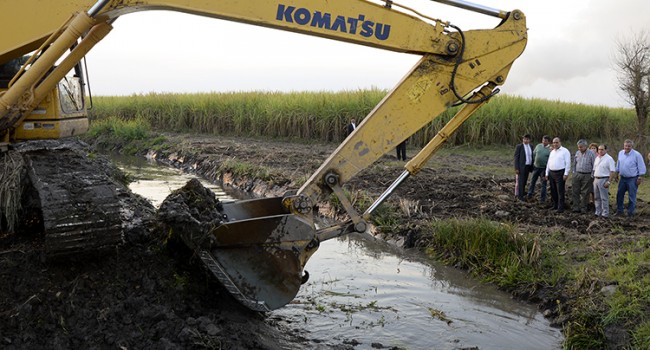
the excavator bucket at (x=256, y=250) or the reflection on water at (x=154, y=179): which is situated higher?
the excavator bucket at (x=256, y=250)

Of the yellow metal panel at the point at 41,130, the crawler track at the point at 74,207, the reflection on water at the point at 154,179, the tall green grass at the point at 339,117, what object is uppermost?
the tall green grass at the point at 339,117

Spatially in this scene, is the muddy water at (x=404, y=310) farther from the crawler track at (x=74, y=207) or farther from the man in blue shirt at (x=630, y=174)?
the man in blue shirt at (x=630, y=174)

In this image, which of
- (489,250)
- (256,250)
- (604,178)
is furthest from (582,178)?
(256,250)

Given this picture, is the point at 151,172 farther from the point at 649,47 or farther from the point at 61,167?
the point at 649,47

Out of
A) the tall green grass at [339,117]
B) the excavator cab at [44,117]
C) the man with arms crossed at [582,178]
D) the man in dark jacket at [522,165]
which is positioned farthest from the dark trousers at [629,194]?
the excavator cab at [44,117]

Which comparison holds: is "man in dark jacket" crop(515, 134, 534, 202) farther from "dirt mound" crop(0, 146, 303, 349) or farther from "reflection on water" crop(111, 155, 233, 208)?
"dirt mound" crop(0, 146, 303, 349)

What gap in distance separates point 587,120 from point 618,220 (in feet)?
50.5

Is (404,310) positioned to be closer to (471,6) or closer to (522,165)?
Answer: (471,6)

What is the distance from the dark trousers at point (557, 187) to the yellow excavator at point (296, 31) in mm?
6695

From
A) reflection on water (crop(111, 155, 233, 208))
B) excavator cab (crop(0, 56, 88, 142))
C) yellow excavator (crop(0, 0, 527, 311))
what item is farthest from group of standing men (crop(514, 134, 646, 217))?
excavator cab (crop(0, 56, 88, 142))

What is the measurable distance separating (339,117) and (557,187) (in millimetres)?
13221

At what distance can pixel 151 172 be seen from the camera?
19.0 metres

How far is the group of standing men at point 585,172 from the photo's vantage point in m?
12.0

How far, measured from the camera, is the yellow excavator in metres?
6.01
